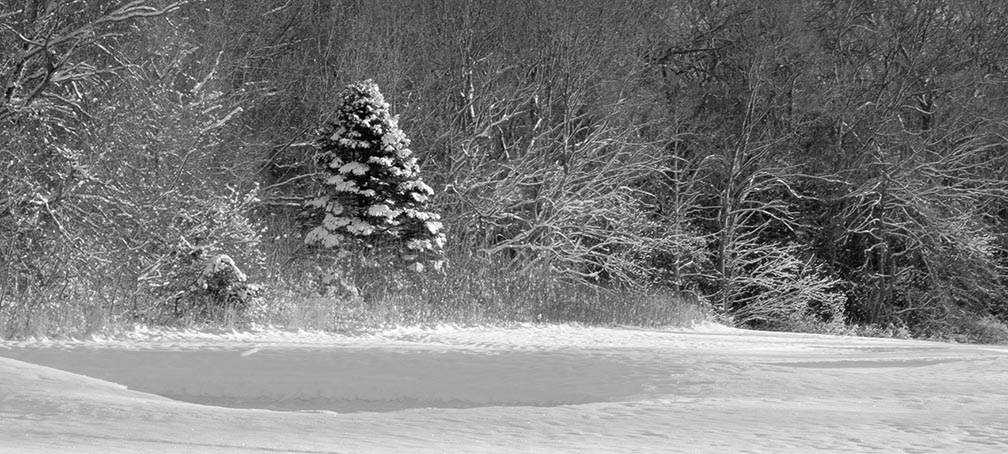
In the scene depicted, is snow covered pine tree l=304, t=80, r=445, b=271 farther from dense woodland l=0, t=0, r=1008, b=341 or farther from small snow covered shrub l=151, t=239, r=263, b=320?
small snow covered shrub l=151, t=239, r=263, b=320

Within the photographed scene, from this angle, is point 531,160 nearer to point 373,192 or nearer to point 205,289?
point 373,192

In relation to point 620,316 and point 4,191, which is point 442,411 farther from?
point 620,316

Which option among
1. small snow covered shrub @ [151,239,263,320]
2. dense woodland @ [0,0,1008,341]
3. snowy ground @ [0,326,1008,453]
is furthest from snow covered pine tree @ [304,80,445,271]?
snowy ground @ [0,326,1008,453]

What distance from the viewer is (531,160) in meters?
27.3

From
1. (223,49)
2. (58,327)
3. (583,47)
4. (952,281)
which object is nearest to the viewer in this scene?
(58,327)

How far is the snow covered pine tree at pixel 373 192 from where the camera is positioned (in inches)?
821

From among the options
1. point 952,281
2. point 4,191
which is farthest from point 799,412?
point 952,281

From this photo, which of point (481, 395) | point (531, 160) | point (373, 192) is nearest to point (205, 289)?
point (373, 192)

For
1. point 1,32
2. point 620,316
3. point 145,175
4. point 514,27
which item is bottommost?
Result: point 620,316

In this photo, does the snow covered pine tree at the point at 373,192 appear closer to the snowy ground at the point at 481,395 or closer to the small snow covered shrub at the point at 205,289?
the small snow covered shrub at the point at 205,289

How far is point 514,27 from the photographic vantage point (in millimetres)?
28312

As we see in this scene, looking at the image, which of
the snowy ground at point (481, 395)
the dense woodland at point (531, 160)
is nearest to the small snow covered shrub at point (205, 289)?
the dense woodland at point (531, 160)

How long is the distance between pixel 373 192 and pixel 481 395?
1148 centimetres

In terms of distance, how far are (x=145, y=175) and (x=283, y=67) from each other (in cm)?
1082
